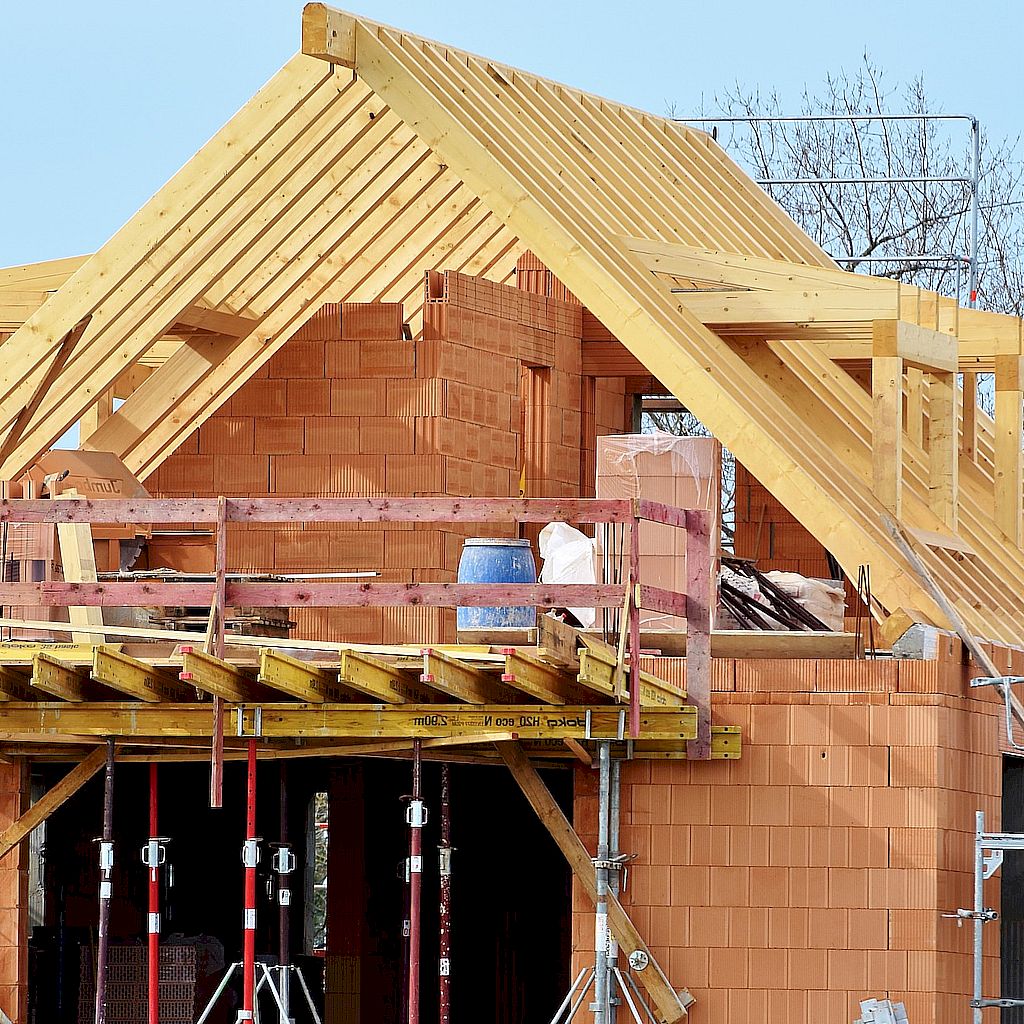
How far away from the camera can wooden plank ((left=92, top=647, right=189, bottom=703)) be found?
36.2ft

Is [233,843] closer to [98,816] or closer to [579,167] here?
[98,816]

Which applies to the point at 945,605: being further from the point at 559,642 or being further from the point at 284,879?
the point at 284,879

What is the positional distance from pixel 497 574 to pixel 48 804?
9.67 feet

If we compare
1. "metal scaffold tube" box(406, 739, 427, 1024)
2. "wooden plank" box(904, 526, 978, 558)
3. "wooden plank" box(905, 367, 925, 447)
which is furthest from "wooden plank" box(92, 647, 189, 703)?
"wooden plank" box(905, 367, 925, 447)

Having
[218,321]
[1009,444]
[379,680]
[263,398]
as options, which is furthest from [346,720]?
[1009,444]

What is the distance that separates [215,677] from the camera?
11.1 metres

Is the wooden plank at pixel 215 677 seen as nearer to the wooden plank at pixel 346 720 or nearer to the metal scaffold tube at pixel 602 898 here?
the wooden plank at pixel 346 720

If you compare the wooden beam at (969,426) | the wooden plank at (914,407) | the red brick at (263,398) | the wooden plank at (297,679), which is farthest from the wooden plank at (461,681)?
the wooden beam at (969,426)

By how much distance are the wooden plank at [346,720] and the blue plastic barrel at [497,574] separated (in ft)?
3.08

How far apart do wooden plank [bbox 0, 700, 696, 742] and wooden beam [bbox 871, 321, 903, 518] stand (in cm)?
269

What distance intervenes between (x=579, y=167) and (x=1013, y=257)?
21.4m

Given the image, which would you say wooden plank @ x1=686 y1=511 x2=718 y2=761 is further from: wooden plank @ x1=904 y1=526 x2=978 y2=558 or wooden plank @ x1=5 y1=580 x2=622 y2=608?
wooden plank @ x1=904 y1=526 x2=978 y2=558

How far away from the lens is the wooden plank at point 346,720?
11641 mm

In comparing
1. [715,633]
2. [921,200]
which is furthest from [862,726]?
[921,200]
